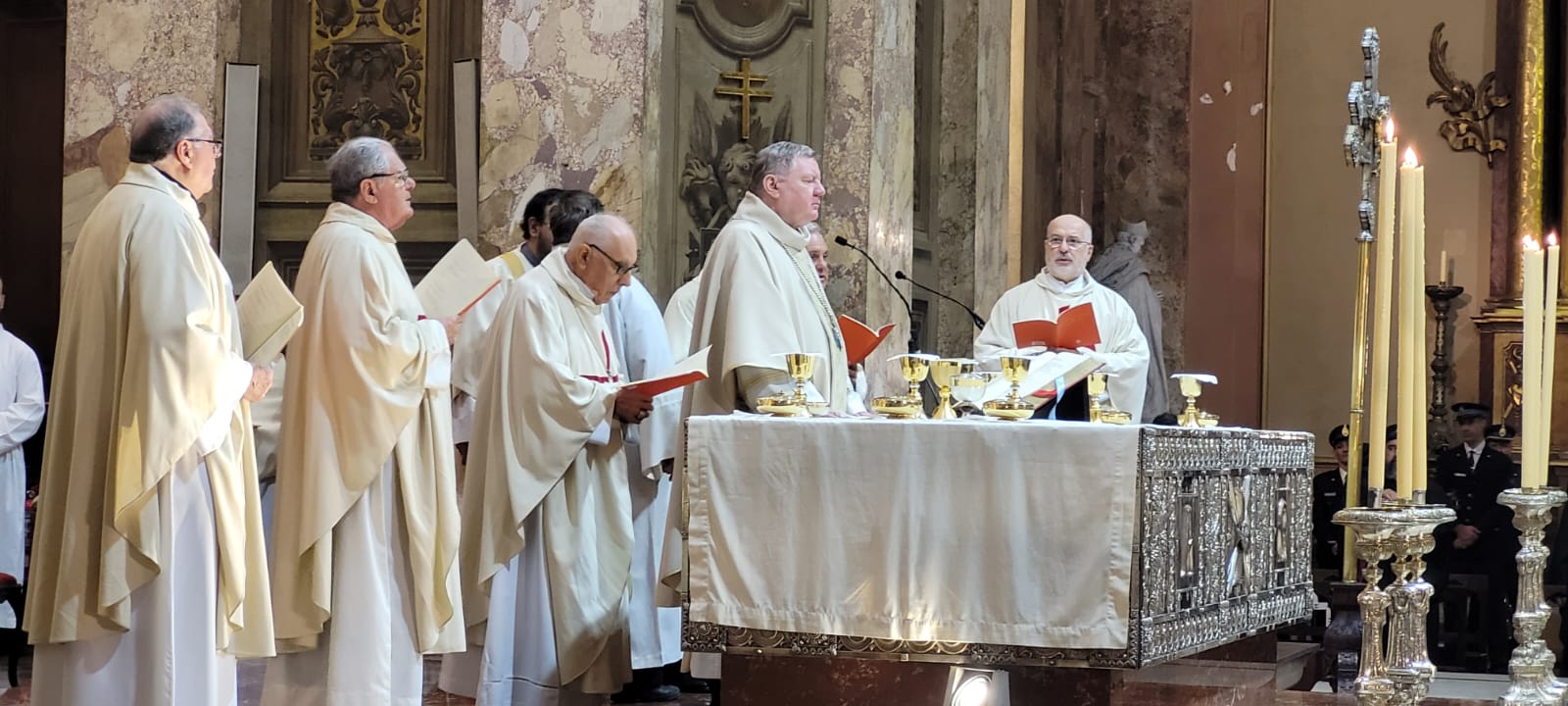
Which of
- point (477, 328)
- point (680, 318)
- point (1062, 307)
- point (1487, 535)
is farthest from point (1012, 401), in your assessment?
point (1487, 535)

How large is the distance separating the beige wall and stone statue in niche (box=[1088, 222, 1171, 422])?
103 cm

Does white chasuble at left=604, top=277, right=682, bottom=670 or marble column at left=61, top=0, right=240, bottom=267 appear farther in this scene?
marble column at left=61, top=0, right=240, bottom=267

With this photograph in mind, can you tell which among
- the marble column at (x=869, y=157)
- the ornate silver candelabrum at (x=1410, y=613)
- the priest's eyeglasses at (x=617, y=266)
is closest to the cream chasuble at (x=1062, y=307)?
the marble column at (x=869, y=157)

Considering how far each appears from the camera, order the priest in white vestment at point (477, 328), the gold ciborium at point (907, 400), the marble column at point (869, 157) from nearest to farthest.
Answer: the gold ciborium at point (907, 400) < the priest in white vestment at point (477, 328) < the marble column at point (869, 157)

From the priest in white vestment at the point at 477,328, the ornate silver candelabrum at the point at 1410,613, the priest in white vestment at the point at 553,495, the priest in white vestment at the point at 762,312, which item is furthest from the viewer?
the priest in white vestment at the point at 477,328

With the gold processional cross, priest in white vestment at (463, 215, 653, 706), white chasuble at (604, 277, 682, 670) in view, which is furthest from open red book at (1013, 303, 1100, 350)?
the gold processional cross

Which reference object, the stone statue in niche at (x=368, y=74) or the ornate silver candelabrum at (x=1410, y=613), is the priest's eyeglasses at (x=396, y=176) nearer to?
the ornate silver candelabrum at (x=1410, y=613)

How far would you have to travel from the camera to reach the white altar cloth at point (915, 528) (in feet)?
13.8

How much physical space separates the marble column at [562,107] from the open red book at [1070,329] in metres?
3.08

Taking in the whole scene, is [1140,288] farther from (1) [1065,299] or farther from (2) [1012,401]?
(2) [1012,401]

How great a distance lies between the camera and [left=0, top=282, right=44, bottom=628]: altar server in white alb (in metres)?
8.20

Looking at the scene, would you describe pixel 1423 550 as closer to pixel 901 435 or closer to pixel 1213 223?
pixel 901 435

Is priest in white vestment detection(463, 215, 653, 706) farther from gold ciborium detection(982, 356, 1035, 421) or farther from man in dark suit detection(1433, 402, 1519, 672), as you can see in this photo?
man in dark suit detection(1433, 402, 1519, 672)

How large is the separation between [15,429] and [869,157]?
3.89 meters
